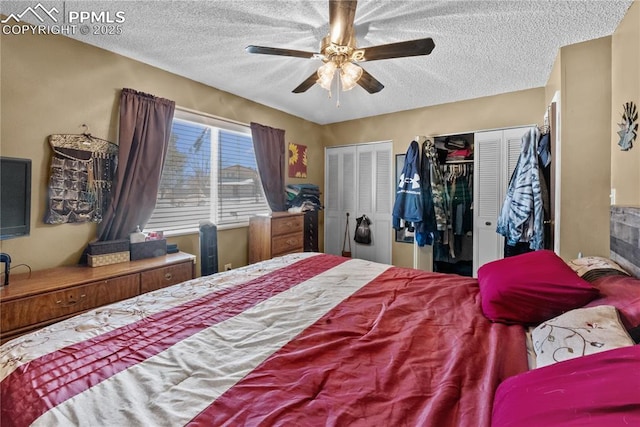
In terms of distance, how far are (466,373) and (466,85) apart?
3.15 metres

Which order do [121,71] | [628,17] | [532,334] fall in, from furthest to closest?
[121,71], [628,17], [532,334]

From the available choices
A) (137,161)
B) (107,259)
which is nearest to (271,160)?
(137,161)

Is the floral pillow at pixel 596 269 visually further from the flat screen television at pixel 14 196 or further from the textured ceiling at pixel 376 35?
the flat screen television at pixel 14 196

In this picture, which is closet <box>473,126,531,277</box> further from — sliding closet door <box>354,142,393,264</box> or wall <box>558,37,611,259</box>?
sliding closet door <box>354,142,393,264</box>

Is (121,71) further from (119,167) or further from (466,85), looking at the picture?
(466,85)

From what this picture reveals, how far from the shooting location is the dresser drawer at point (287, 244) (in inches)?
132

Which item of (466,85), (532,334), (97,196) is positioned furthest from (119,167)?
(466,85)

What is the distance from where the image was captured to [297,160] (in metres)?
4.30

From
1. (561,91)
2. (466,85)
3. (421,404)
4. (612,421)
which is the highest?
(466,85)

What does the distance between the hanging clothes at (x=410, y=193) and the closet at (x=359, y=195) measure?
1.51 feet

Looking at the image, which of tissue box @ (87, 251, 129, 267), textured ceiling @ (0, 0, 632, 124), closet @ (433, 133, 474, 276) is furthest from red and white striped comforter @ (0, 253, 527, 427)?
closet @ (433, 133, 474, 276)

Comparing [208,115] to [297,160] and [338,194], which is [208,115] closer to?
[297,160]

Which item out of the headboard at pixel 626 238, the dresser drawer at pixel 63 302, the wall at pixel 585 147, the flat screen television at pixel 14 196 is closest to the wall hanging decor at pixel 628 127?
the wall at pixel 585 147

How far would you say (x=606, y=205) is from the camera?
2102mm
